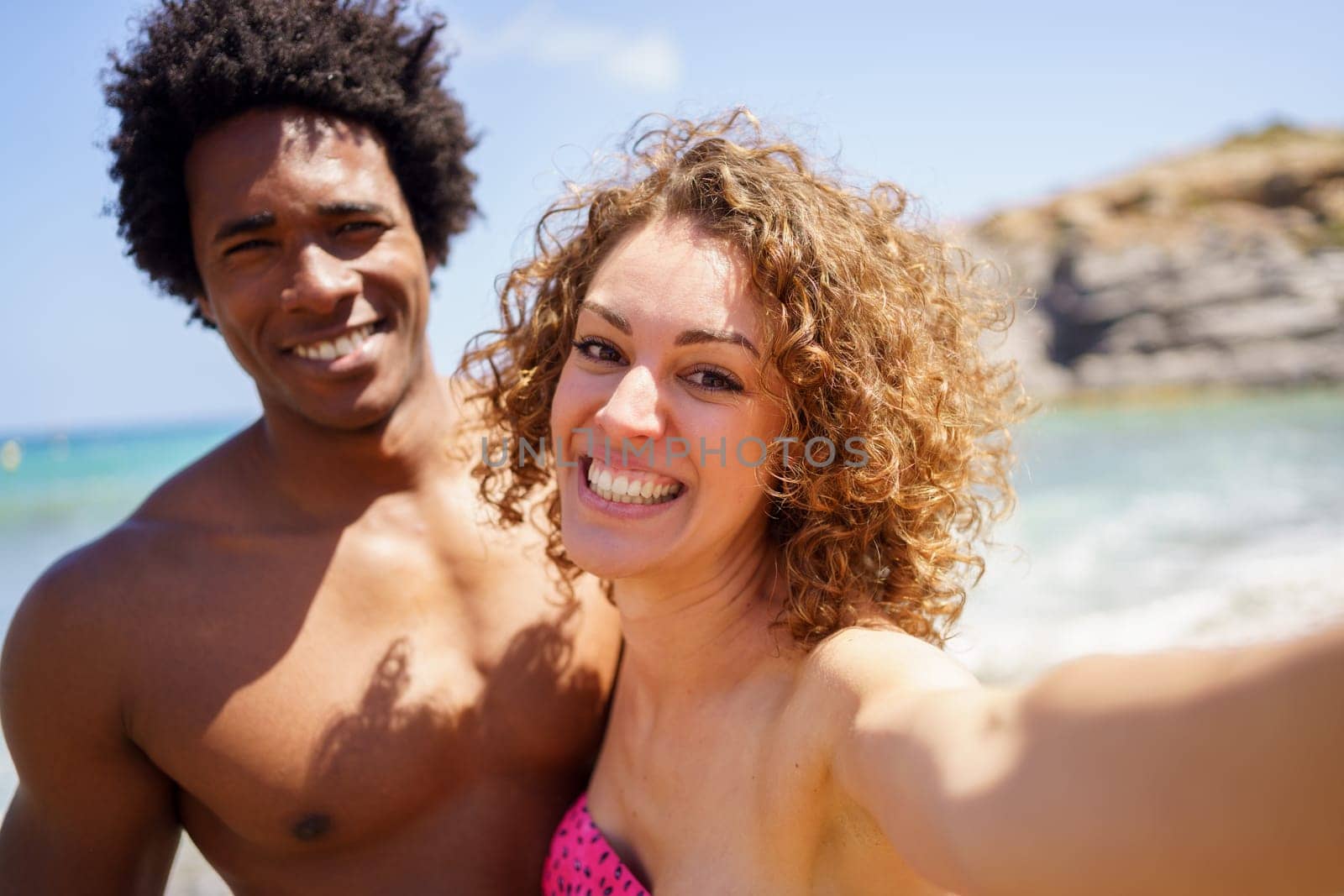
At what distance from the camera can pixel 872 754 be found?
1.76m

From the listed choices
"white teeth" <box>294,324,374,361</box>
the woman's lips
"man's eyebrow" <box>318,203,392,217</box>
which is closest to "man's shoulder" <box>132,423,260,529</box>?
"white teeth" <box>294,324,374,361</box>

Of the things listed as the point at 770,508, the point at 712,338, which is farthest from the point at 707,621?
the point at 712,338

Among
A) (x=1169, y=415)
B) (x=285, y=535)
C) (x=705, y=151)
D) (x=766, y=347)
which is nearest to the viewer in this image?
(x=766, y=347)

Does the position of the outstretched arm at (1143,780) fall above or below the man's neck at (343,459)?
below

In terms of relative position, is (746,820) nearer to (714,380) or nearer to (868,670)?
(868,670)

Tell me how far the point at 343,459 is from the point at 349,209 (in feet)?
2.43

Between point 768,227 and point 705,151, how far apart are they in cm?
38

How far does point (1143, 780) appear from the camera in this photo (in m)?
1.21

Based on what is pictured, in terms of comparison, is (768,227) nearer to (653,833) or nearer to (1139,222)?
(653,833)

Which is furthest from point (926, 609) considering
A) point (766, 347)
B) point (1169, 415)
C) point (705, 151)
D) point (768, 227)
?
point (1169, 415)

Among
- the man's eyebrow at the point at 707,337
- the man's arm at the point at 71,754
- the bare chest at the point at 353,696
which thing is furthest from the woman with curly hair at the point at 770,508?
the man's arm at the point at 71,754

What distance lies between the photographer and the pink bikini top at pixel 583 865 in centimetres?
236

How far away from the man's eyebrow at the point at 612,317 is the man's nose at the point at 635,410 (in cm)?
11

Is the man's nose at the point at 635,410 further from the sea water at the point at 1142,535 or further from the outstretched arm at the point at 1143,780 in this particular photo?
the sea water at the point at 1142,535
